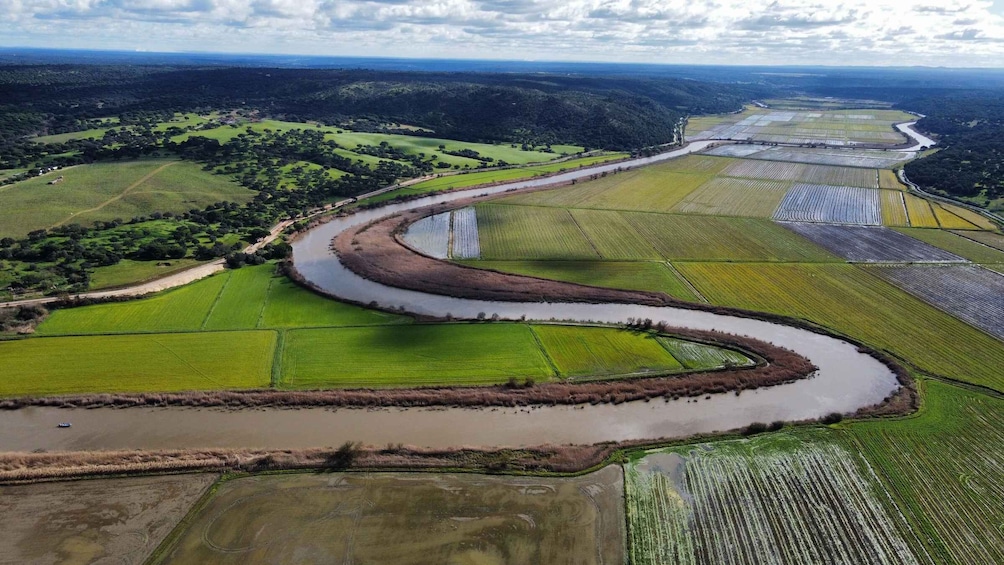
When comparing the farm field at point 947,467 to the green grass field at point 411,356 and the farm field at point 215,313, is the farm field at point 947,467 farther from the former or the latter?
the farm field at point 215,313

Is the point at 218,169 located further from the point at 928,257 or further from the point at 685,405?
the point at 928,257

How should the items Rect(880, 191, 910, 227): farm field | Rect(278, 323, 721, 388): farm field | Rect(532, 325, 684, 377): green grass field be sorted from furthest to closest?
1. Rect(880, 191, 910, 227): farm field
2. Rect(532, 325, 684, 377): green grass field
3. Rect(278, 323, 721, 388): farm field

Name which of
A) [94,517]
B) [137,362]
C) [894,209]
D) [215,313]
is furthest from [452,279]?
[894,209]

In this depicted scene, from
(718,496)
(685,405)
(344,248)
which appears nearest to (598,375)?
(685,405)

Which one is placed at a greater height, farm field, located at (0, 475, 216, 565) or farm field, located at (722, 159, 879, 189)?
farm field, located at (722, 159, 879, 189)

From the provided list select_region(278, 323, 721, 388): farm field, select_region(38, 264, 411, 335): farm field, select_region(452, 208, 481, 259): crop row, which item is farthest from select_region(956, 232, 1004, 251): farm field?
select_region(38, 264, 411, 335): farm field

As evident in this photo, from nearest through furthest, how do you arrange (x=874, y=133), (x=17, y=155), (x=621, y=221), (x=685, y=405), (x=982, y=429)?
(x=982, y=429) < (x=685, y=405) < (x=621, y=221) < (x=17, y=155) < (x=874, y=133)

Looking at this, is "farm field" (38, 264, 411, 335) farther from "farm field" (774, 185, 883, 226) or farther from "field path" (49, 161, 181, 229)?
"farm field" (774, 185, 883, 226)

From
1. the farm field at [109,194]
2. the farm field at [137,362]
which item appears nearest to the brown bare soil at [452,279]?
the farm field at [137,362]
